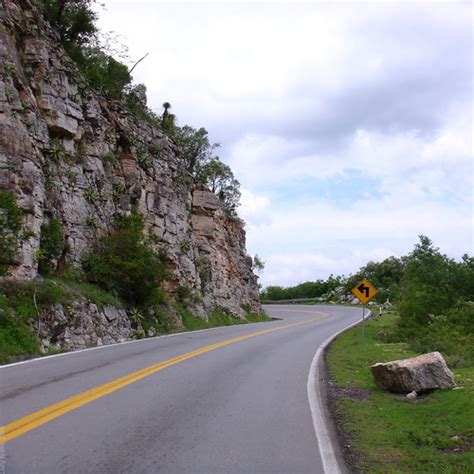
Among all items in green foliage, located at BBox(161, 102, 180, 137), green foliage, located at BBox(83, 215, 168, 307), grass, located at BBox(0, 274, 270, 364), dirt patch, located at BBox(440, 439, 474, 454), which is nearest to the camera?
dirt patch, located at BBox(440, 439, 474, 454)

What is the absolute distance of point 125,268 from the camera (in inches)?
904

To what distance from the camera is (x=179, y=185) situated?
37875 millimetres

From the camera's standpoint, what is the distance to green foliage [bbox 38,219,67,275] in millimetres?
20266

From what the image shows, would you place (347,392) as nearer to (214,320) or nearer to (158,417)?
(158,417)

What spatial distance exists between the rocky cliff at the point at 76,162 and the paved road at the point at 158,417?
28.2 ft

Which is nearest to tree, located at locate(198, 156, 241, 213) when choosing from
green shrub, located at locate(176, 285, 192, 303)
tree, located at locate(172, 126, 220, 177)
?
tree, located at locate(172, 126, 220, 177)

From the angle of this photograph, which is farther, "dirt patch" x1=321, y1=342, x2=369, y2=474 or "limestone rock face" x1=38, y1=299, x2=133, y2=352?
"limestone rock face" x1=38, y1=299, x2=133, y2=352

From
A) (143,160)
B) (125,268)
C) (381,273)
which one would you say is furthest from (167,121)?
(381,273)

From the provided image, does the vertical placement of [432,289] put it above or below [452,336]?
above

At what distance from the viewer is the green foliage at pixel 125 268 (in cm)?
2289

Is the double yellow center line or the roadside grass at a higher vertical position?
the double yellow center line

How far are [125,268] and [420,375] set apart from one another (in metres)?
15.9

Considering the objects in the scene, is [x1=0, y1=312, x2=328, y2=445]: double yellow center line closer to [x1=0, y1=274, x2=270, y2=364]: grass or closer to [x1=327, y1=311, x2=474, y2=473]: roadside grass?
[x1=0, y1=274, x2=270, y2=364]: grass

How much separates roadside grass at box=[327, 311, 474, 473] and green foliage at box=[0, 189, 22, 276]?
440 inches
